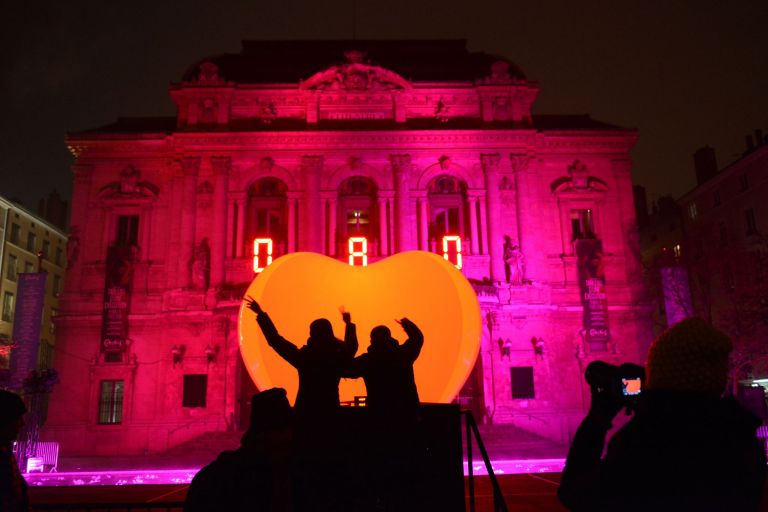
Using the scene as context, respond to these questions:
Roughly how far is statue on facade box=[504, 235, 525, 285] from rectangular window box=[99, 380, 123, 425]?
65.7ft

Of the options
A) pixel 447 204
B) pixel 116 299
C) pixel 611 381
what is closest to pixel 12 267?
pixel 116 299

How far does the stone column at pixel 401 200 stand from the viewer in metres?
30.3

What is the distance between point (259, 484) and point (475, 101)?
31.0 m

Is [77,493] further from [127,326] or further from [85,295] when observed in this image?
[85,295]

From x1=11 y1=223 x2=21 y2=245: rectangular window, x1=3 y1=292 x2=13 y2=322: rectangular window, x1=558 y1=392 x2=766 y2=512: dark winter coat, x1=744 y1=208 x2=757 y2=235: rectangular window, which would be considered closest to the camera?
x1=558 y1=392 x2=766 y2=512: dark winter coat

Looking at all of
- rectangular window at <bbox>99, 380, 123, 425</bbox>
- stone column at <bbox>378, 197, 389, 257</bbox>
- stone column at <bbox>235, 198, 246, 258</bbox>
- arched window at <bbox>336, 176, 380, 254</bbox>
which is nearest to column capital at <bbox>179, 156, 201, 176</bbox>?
stone column at <bbox>235, 198, 246, 258</bbox>

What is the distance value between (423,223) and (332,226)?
4.74 meters

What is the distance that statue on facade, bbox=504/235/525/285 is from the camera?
29.4 meters

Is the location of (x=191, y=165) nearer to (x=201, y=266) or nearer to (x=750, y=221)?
(x=201, y=266)

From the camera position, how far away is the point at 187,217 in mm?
30531

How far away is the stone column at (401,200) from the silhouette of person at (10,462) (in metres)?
25.7

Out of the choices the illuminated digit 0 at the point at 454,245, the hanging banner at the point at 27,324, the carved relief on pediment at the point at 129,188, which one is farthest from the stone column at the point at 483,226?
the hanging banner at the point at 27,324

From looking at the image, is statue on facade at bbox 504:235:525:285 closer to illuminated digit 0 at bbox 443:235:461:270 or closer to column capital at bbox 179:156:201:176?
illuminated digit 0 at bbox 443:235:461:270

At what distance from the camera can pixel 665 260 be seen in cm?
3161
